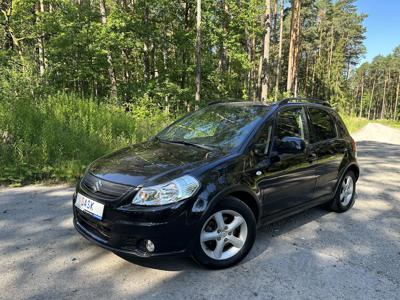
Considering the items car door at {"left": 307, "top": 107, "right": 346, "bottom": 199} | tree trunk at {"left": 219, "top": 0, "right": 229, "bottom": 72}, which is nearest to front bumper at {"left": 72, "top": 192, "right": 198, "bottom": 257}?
car door at {"left": 307, "top": 107, "right": 346, "bottom": 199}

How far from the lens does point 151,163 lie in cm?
355

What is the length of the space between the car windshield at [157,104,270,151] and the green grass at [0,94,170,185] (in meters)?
2.94

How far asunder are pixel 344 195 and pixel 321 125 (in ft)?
4.62

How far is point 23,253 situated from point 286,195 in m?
3.13

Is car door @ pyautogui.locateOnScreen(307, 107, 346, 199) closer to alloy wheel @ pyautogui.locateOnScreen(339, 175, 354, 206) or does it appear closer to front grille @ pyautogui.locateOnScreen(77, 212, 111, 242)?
alloy wheel @ pyautogui.locateOnScreen(339, 175, 354, 206)

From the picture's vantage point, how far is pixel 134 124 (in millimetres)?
9609

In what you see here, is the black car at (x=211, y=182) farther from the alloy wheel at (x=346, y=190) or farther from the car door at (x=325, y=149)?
the alloy wheel at (x=346, y=190)

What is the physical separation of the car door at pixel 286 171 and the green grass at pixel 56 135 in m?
4.15

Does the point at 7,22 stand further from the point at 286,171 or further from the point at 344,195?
the point at 344,195

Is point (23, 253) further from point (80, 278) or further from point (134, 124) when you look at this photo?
point (134, 124)

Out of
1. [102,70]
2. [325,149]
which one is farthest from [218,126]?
[102,70]

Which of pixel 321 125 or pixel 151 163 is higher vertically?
pixel 321 125

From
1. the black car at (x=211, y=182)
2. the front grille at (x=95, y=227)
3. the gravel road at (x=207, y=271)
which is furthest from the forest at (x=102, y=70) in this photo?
Answer: the black car at (x=211, y=182)

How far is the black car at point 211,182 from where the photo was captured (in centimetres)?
306
